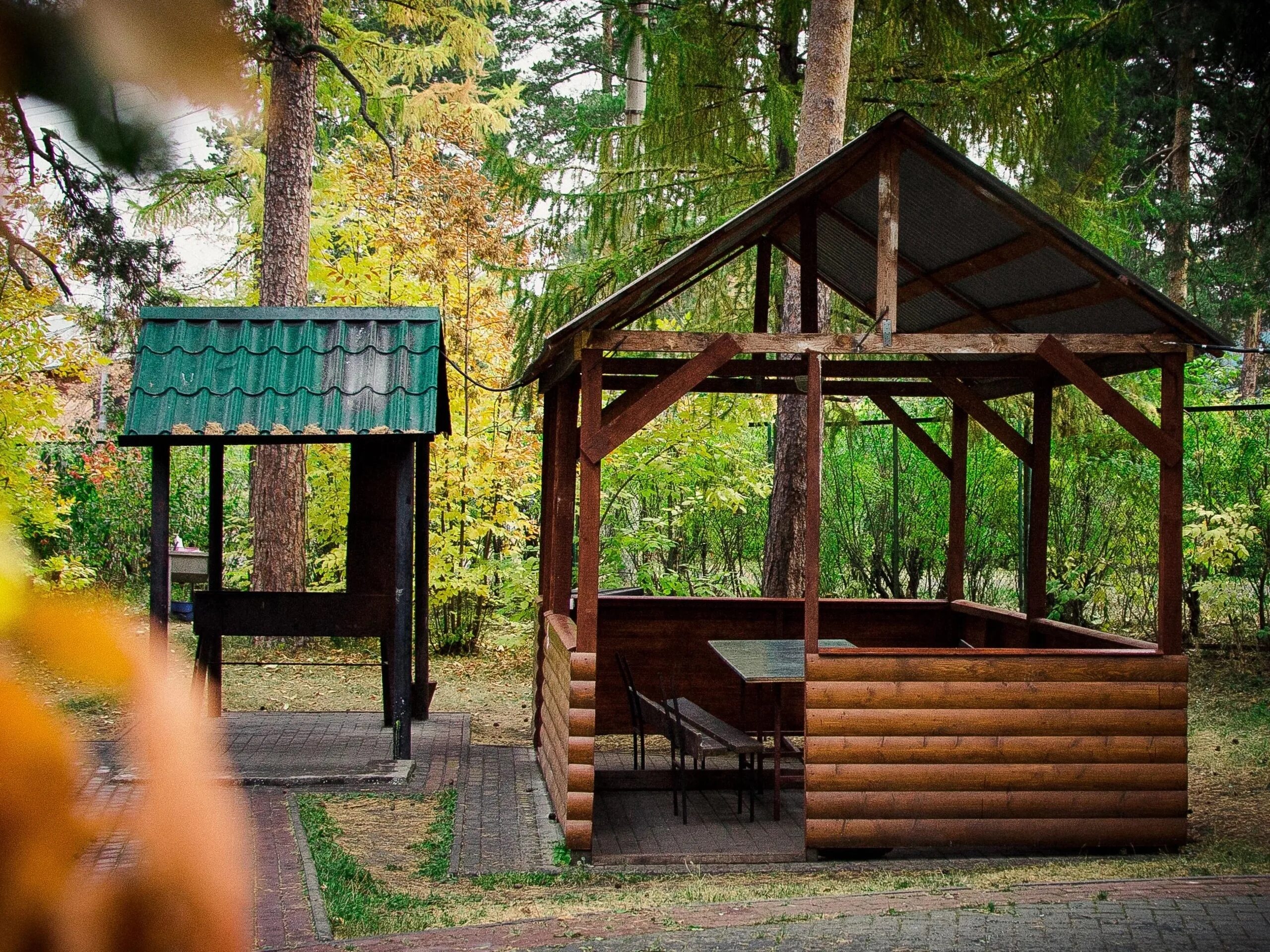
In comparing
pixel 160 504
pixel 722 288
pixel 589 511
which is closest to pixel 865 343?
pixel 589 511

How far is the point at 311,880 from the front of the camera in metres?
6.02

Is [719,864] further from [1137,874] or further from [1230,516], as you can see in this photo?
[1230,516]

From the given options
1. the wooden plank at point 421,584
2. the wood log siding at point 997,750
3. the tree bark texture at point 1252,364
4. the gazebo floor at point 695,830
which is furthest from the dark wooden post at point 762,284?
the tree bark texture at point 1252,364

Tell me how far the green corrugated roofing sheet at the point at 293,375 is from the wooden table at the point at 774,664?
2.56 metres

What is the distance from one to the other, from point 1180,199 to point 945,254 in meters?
11.4

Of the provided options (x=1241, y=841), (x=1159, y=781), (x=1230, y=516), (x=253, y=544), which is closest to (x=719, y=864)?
(x=1159, y=781)

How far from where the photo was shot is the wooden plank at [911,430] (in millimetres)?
9227

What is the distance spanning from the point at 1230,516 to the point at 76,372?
511 inches

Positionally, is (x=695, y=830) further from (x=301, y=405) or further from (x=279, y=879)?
(x=301, y=405)

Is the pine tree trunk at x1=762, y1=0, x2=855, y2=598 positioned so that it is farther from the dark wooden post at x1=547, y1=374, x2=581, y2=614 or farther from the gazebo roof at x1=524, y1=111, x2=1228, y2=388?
the dark wooden post at x1=547, y1=374, x2=581, y2=614

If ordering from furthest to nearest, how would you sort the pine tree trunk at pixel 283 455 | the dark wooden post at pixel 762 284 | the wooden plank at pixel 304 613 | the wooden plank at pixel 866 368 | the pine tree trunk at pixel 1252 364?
the pine tree trunk at pixel 1252 364 → the pine tree trunk at pixel 283 455 → the wooden plank at pixel 304 613 → the wooden plank at pixel 866 368 → the dark wooden post at pixel 762 284

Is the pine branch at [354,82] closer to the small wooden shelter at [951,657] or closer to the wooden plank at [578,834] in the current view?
the small wooden shelter at [951,657]

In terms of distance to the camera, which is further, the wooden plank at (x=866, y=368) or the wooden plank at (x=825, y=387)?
the wooden plank at (x=825, y=387)

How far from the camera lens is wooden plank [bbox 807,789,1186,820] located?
7.09 m
